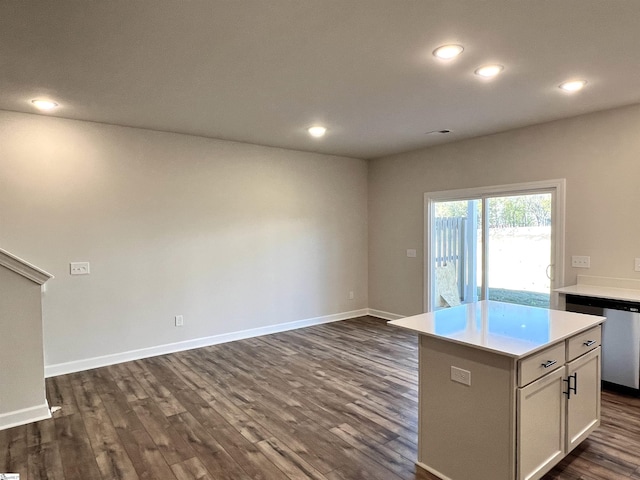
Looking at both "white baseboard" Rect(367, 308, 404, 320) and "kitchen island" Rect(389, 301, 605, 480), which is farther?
"white baseboard" Rect(367, 308, 404, 320)

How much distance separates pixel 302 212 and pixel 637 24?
4.31 meters

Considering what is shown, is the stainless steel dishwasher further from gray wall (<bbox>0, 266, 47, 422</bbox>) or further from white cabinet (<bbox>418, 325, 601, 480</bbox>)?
gray wall (<bbox>0, 266, 47, 422</bbox>)

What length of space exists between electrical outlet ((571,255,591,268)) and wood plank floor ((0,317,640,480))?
1311mm

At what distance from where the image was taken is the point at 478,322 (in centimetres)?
244

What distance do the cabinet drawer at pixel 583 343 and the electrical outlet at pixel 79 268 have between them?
4455 mm

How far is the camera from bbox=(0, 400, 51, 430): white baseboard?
2936 mm

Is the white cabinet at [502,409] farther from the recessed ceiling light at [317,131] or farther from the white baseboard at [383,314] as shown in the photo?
the white baseboard at [383,314]

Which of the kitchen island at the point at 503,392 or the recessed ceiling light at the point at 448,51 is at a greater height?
the recessed ceiling light at the point at 448,51

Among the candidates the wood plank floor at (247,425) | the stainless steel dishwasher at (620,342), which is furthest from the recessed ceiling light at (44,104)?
the stainless steel dishwasher at (620,342)

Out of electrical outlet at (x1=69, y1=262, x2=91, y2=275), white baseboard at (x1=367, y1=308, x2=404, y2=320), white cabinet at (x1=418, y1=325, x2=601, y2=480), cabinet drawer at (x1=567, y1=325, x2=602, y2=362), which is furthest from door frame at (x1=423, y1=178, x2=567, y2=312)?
electrical outlet at (x1=69, y1=262, x2=91, y2=275)

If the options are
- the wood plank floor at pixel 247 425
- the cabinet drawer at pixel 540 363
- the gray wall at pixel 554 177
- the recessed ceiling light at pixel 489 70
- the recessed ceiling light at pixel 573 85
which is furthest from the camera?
the gray wall at pixel 554 177

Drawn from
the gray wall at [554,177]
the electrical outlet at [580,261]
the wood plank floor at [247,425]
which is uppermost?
the gray wall at [554,177]

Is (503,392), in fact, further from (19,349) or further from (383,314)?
(383,314)

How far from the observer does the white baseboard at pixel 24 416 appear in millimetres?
2936
